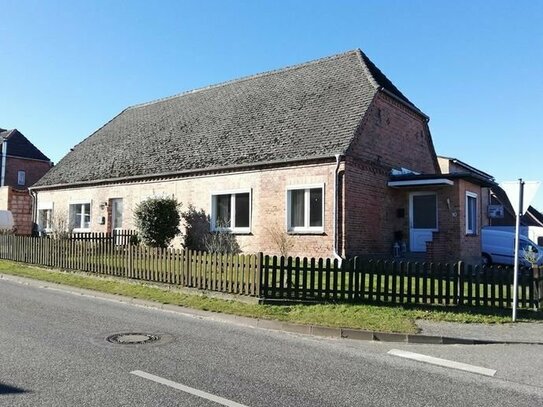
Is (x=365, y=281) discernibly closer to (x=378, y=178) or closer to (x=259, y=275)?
(x=259, y=275)

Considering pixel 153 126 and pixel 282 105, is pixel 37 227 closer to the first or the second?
pixel 153 126

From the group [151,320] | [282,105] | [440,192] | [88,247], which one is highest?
[282,105]

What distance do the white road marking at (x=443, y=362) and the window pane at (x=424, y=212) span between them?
1118 cm

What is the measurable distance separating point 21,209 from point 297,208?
21.6 m

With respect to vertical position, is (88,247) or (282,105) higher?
(282,105)

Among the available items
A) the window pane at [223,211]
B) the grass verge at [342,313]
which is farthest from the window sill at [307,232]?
the grass verge at [342,313]

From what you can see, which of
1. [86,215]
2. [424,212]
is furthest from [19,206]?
[424,212]

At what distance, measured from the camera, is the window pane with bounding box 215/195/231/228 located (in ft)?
62.0

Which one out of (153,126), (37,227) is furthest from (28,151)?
(153,126)

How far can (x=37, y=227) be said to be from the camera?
28.0 meters

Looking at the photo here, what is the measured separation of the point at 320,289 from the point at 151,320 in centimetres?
391

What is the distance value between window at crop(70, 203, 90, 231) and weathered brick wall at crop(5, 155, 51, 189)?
97.1 ft

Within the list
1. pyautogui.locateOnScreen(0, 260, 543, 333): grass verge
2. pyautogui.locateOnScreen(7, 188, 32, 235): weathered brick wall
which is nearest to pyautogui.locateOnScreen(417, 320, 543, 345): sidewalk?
pyautogui.locateOnScreen(0, 260, 543, 333): grass verge

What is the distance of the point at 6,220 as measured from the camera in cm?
2802
